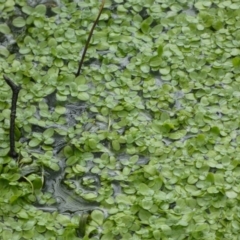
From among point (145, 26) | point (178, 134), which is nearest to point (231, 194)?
point (178, 134)

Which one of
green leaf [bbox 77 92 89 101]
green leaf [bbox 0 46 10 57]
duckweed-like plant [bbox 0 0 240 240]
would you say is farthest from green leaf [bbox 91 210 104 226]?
green leaf [bbox 0 46 10 57]

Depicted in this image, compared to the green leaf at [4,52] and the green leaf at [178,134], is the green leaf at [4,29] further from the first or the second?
the green leaf at [178,134]

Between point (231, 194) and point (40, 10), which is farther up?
point (40, 10)

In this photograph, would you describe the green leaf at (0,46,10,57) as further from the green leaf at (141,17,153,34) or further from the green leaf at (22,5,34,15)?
the green leaf at (141,17,153,34)

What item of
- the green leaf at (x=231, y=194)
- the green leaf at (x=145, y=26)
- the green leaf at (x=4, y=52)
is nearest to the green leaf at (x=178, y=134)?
the green leaf at (x=231, y=194)

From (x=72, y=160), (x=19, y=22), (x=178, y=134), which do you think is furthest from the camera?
(x=19, y=22)

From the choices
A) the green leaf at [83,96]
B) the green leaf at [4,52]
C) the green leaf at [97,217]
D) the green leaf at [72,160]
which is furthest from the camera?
the green leaf at [4,52]

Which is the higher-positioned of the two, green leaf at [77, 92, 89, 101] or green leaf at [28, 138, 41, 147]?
green leaf at [77, 92, 89, 101]

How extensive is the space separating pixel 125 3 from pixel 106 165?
89cm

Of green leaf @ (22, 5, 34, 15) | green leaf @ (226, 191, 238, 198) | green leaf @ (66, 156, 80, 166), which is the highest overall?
green leaf @ (22, 5, 34, 15)

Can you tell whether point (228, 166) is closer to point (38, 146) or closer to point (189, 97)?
point (189, 97)

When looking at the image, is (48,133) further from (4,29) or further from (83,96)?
(4,29)

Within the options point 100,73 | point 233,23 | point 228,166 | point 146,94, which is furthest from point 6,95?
point 233,23

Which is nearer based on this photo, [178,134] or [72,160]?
[72,160]
